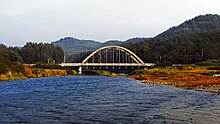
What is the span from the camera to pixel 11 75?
9156cm

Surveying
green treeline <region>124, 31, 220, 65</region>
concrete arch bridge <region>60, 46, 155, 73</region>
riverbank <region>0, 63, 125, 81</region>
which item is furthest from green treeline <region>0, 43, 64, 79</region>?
green treeline <region>124, 31, 220, 65</region>

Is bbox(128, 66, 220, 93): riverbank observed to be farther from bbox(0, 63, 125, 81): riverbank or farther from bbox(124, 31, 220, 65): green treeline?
bbox(124, 31, 220, 65): green treeline

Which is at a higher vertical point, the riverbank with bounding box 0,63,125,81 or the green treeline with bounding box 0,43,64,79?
the green treeline with bounding box 0,43,64,79

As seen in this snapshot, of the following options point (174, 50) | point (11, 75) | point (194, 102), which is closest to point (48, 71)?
point (11, 75)

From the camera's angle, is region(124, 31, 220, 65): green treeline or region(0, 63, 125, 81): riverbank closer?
region(0, 63, 125, 81): riverbank

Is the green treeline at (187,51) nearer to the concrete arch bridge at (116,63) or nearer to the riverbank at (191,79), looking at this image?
the concrete arch bridge at (116,63)

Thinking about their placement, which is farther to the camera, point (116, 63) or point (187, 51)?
point (187, 51)

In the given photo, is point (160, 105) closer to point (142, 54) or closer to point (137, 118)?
point (137, 118)

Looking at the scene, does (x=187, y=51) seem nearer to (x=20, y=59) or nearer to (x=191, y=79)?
(x=20, y=59)

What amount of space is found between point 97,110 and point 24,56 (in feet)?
520

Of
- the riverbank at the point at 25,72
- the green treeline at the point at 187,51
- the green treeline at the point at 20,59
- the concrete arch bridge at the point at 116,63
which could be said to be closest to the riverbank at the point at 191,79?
the riverbank at the point at 25,72

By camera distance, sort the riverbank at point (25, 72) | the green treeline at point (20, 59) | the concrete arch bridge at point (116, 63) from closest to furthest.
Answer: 1. the riverbank at point (25, 72)
2. the green treeline at point (20, 59)
3. the concrete arch bridge at point (116, 63)

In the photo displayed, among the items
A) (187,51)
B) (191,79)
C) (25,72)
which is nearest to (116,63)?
(187,51)

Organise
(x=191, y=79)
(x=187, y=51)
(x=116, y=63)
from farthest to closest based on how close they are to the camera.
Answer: (x=187, y=51)
(x=116, y=63)
(x=191, y=79)
